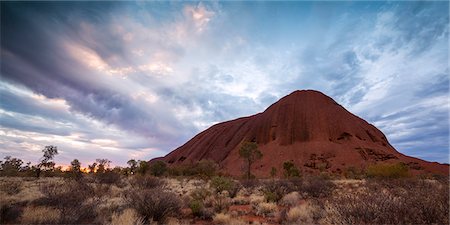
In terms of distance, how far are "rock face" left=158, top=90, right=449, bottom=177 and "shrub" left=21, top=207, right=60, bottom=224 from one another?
2166 inches

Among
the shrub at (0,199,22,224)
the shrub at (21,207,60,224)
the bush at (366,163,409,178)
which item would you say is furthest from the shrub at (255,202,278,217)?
the bush at (366,163,409,178)

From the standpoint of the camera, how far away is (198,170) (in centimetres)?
5834

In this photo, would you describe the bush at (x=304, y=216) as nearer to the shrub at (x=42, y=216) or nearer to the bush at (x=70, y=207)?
the bush at (x=70, y=207)

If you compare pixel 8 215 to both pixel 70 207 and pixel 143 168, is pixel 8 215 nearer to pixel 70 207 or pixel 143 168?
pixel 70 207

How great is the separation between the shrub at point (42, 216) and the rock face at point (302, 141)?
180ft

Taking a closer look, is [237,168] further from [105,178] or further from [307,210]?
[307,210]

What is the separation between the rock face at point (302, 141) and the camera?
6575cm

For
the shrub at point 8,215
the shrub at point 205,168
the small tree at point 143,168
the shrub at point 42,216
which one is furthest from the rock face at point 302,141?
the shrub at point 42,216

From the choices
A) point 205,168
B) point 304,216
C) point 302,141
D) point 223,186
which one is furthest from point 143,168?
point 304,216

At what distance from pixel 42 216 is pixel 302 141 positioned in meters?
70.6

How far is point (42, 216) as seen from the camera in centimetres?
867

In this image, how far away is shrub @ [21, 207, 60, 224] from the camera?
8055mm

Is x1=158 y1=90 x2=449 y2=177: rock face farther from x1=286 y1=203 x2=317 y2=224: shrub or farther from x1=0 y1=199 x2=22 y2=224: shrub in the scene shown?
x1=0 y1=199 x2=22 y2=224: shrub

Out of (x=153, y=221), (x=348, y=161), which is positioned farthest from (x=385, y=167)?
(x=153, y=221)
